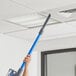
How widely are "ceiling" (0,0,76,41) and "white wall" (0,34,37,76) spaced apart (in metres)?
0.08

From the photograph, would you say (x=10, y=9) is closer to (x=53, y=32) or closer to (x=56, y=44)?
(x=53, y=32)

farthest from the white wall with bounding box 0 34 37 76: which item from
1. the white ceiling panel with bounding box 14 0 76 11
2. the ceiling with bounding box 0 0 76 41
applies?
the white ceiling panel with bounding box 14 0 76 11

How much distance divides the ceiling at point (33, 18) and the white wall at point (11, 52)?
84 millimetres

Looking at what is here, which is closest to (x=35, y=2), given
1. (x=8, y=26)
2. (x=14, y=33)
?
(x=8, y=26)

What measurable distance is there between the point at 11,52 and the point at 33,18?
2.67ft

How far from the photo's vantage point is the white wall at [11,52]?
2.92 metres

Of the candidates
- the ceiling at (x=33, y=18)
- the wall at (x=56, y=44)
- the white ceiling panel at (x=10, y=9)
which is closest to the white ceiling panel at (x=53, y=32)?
the ceiling at (x=33, y=18)

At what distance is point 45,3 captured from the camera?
1945 millimetres

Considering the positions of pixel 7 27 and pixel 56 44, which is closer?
pixel 7 27

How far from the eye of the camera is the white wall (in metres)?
2.92

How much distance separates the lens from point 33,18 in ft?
7.81

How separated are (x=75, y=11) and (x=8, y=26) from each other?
2.56 ft

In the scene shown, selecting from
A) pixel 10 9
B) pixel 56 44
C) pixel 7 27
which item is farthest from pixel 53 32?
pixel 10 9

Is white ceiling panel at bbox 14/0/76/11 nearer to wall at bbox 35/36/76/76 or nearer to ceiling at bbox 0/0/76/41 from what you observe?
ceiling at bbox 0/0/76/41
